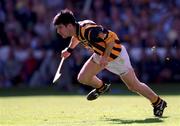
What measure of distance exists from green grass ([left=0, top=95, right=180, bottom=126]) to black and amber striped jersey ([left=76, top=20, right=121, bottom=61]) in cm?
115

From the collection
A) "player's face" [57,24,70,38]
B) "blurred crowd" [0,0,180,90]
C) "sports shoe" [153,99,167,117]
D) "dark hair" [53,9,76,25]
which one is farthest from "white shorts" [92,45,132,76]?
"blurred crowd" [0,0,180,90]

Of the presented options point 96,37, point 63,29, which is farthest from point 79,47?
point 96,37

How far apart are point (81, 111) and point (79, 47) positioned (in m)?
8.38

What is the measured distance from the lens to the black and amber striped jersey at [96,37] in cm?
1109

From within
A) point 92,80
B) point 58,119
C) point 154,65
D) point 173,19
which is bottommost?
point 58,119

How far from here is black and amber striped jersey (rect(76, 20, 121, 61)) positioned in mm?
11094

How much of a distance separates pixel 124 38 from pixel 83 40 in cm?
1057

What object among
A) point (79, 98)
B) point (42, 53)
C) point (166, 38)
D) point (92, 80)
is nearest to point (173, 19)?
point (166, 38)

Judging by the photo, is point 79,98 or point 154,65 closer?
point 79,98

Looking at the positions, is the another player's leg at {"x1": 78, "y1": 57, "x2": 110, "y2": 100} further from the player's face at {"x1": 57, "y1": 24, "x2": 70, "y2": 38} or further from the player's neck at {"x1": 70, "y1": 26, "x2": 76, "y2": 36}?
the player's face at {"x1": 57, "y1": 24, "x2": 70, "y2": 38}

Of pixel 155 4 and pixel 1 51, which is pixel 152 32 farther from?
pixel 1 51

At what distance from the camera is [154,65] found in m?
21.3

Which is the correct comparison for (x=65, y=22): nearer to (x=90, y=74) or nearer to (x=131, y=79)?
(x=90, y=74)

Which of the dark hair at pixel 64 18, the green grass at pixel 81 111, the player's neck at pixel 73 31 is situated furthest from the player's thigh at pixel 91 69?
the dark hair at pixel 64 18
